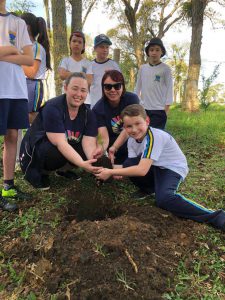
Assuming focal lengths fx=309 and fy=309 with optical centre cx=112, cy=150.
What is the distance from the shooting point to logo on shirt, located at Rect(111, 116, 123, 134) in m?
3.67

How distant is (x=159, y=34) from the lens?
2012 cm

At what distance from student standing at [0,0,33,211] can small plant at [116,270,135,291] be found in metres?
1.38

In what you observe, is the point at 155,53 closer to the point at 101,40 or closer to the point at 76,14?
the point at 101,40

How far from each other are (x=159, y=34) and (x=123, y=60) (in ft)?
24.5

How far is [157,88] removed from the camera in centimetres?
499

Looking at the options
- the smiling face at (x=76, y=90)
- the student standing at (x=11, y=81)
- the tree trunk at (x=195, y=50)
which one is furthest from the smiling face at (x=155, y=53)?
the tree trunk at (x=195, y=50)

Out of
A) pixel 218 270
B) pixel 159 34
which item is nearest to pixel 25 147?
pixel 218 270

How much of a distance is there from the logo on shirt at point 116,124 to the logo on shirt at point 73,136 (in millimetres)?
522

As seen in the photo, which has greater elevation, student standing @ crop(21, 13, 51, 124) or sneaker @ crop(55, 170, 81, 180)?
student standing @ crop(21, 13, 51, 124)

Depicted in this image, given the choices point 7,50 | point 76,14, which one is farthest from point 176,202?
point 76,14

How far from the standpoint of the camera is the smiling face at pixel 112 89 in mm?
3387

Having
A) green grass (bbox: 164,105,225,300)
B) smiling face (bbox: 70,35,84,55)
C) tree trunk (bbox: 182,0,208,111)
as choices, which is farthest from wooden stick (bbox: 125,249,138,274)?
tree trunk (bbox: 182,0,208,111)

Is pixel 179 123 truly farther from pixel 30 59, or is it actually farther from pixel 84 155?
pixel 30 59

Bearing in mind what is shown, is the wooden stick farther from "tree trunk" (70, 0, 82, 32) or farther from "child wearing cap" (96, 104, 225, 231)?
"tree trunk" (70, 0, 82, 32)
